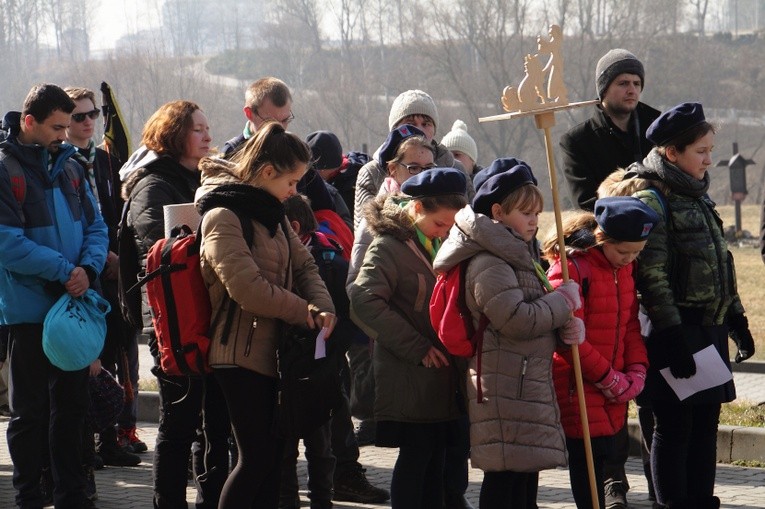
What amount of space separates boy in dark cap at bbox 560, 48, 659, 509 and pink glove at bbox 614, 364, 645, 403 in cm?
141

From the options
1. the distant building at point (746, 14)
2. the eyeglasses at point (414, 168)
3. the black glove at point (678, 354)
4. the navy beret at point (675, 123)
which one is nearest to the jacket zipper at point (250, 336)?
the eyeglasses at point (414, 168)

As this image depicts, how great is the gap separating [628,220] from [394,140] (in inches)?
63.8

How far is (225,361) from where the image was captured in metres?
4.97

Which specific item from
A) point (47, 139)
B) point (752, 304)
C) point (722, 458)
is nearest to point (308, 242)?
point (47, 139)

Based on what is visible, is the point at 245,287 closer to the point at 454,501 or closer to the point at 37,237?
the point at 37,237

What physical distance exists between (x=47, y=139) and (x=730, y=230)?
21219 millimetres

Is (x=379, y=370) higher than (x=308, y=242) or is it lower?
lower

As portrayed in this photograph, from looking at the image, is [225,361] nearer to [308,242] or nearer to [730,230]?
[308,242]

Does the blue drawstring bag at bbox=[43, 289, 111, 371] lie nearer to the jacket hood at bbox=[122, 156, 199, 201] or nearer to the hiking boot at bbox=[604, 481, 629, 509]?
the jacket hood at bbox=[122, 156, 199, 201]

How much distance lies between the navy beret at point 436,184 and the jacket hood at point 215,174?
755 mm

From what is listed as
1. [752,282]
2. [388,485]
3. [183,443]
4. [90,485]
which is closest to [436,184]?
[183,443]

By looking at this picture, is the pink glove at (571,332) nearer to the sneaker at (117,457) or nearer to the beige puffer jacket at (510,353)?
the beige puffer jacket at (510,353)

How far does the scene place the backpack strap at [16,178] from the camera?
5961mm

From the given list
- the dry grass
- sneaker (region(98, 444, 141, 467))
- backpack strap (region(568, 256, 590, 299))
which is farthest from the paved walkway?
the dry grass
